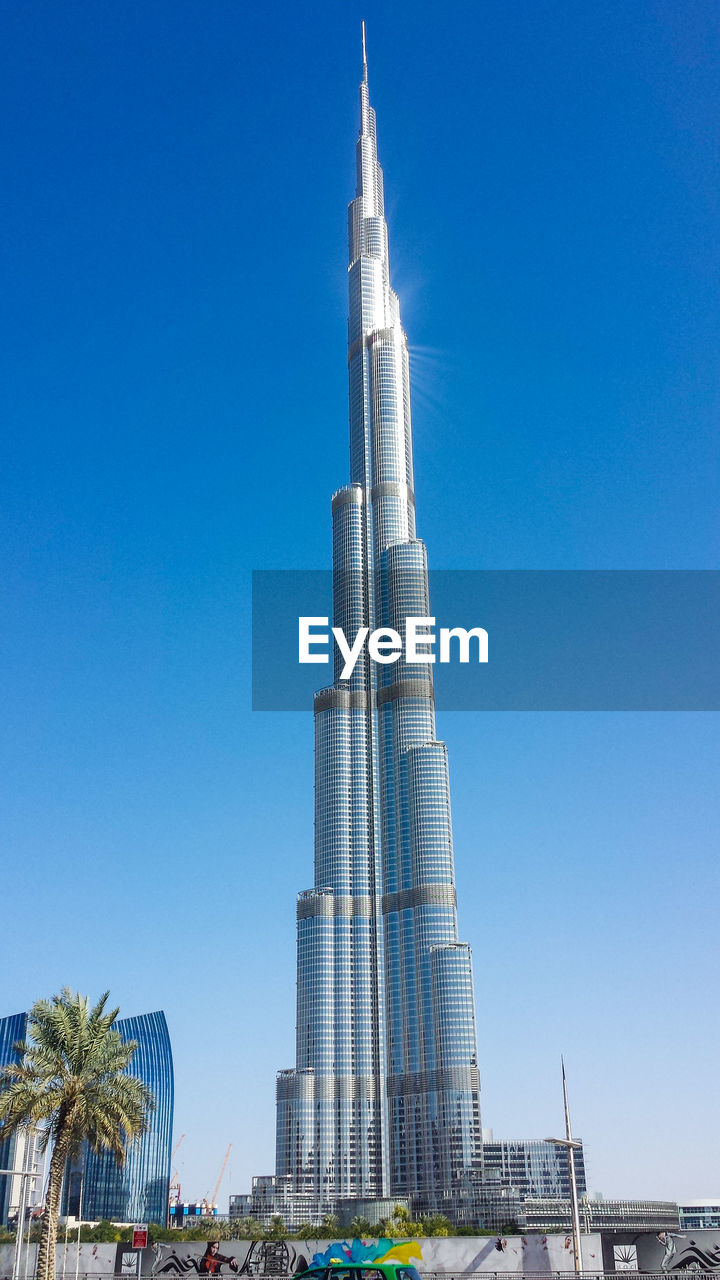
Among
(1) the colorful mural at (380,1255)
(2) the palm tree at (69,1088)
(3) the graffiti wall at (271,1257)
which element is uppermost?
(2) the palm tree at (69,1088)

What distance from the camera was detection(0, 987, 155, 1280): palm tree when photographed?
39.3m

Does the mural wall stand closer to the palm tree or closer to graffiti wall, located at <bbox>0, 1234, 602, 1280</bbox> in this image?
graffiti wall, located at <bbox>0, 1234, 602, 1280</bbox>

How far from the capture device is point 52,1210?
39.3 metres

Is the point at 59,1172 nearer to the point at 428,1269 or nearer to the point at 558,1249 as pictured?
the point at 428,1269

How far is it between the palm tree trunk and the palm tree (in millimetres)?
34

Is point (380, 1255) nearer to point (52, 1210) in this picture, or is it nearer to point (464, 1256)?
point (52, 1210)

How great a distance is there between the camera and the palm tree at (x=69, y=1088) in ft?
129

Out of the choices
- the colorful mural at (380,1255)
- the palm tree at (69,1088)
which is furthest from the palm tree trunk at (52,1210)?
the colorful mural at (380,1255)

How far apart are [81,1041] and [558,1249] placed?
27039mm

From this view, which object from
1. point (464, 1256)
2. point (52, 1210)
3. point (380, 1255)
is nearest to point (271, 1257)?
point (464, 1256)

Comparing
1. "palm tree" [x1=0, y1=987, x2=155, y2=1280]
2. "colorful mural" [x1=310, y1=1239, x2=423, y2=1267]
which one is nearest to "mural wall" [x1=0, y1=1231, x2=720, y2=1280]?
"colorful mural" [x1=310, y1=1239, x2=423, y2=1267]

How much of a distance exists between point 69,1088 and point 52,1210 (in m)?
3.97

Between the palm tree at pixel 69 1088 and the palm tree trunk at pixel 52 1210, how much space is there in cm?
3

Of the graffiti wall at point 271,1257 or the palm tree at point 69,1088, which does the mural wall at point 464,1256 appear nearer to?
the graffiti wall at point 271,1257
